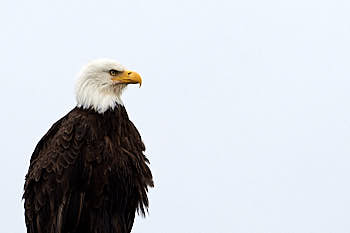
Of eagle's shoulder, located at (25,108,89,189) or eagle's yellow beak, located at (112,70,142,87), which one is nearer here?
eagle's shoulder, located at (25,108,89,189)

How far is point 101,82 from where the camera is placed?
5.07 meters

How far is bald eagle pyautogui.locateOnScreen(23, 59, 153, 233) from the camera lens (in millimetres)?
4965

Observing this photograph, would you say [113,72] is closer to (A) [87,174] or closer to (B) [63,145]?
(B) [63,145]

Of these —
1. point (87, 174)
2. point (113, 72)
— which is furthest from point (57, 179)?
point (113, 72)

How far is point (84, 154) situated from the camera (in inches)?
196

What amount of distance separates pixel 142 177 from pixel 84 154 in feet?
2.21

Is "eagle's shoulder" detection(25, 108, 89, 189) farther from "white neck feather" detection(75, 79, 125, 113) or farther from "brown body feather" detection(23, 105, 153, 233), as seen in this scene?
"white neck feather" detection(75, 79, 125, 113)

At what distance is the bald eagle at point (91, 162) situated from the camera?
16.3 feet

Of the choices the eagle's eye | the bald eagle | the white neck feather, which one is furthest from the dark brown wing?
the eagle's eye

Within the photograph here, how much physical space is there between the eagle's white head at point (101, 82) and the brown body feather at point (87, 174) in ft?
0.29

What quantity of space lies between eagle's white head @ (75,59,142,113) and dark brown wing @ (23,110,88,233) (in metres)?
0.18

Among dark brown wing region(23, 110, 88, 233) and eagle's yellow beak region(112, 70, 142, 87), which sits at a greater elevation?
eagle's yellow beak region(112, 70, 142, 87)

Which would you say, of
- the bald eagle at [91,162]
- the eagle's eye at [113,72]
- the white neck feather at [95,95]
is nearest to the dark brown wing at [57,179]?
the bald eagle at [91,162]

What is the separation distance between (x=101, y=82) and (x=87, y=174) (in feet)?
2.89
